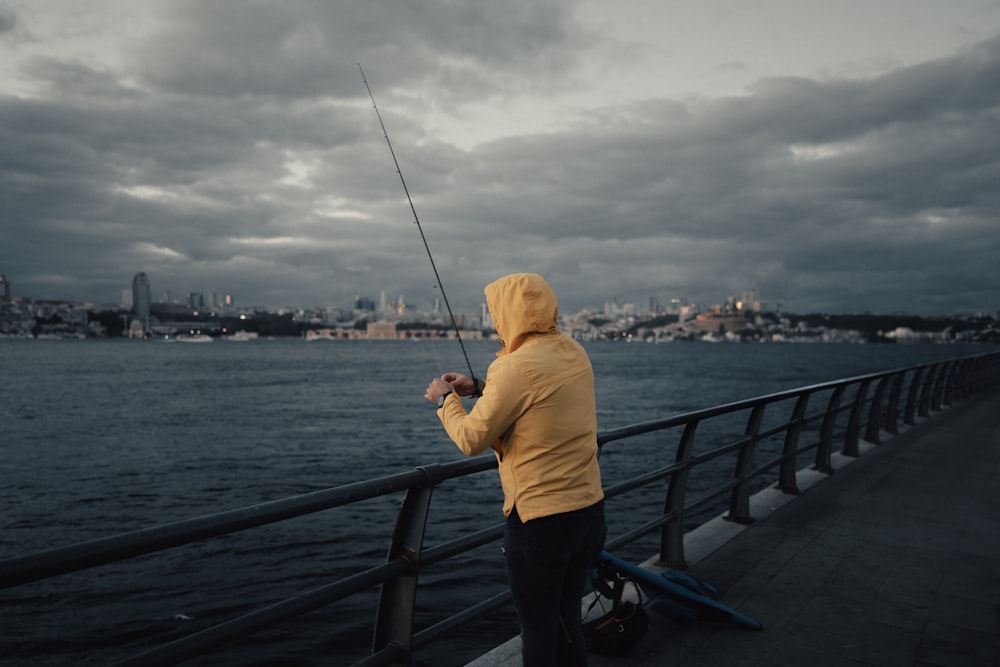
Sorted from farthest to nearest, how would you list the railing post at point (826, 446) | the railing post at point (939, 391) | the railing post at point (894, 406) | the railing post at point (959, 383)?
the railing post at point (959, 383), the railing post at point (939, 391), the railing post at point (894, 406), the railing post at point (826, 446)

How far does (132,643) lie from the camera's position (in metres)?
9.51

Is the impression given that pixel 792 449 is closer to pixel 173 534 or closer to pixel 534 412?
pixel 534 412

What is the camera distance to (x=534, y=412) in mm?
2426

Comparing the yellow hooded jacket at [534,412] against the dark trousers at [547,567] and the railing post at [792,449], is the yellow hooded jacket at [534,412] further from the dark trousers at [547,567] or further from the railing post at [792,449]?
the railing post at [792,449]

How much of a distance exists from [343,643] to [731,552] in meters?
5.70

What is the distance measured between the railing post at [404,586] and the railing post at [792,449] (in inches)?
198

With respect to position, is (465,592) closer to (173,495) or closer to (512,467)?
(512,467)

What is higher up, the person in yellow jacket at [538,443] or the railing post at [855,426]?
the person in yellow jacket at [538,443]

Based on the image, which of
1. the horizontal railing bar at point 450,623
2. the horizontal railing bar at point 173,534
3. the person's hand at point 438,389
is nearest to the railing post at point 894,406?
the horizontal railing bar at point 450,623

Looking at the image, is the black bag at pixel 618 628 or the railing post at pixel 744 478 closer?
the black bag at pixel 618 628

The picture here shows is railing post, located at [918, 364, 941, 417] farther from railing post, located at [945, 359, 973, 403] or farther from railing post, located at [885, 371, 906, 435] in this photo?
railing post, located at [885, 371, 906, 435]

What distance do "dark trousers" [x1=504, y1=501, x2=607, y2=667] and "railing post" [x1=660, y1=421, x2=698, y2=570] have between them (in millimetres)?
2507

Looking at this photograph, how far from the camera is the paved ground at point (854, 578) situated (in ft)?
12.4

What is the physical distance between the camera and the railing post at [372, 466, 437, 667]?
9.47 ft
